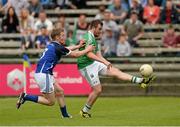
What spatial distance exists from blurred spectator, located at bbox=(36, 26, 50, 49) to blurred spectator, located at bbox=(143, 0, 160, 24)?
3927 mm

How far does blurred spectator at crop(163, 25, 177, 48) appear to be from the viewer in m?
Answer: 26.1

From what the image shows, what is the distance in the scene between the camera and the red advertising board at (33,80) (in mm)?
25141

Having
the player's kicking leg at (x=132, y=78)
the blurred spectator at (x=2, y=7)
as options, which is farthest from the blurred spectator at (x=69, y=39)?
the player's kicking leg at (x=132, y=78)

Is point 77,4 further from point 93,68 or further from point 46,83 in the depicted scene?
point 46,83

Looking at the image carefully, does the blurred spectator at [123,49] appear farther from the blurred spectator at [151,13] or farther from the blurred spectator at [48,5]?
the blurred spectator at [48,5]

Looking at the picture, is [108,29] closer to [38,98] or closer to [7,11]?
[7,11]

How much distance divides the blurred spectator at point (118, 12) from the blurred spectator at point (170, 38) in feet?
6.80

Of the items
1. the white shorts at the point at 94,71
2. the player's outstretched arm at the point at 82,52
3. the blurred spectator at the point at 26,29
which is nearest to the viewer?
the player's outstretched arm at the point at 82,52

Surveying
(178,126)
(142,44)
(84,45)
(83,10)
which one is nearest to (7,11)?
(83,10)

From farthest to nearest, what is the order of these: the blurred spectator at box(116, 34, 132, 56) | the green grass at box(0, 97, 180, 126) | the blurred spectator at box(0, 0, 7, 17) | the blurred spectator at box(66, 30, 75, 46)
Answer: the blurred spectator at box(0, 0, 7, 17) → the blurred spectator at box(66, 30, 75, 46) → the blurred spectator at box(116, 34, 132, 56) → the green grass at box(0, 97, 180, 126)

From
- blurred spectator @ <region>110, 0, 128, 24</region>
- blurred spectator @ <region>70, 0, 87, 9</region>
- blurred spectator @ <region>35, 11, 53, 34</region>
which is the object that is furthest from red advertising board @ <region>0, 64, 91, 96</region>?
blurred spectator @ <region>70, 0, 87, 9</region>

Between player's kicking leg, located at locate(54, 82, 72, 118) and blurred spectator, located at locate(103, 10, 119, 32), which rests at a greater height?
blurred spectator, located at locate(103, 10, 119, 32)

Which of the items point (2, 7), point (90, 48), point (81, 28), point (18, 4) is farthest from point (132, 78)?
point (2, 7)

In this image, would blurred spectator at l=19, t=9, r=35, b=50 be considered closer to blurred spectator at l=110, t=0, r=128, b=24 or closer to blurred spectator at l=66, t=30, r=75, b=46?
blurred spectator at l=66, t=30, r=75, b=46
